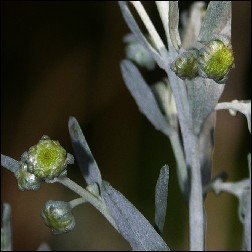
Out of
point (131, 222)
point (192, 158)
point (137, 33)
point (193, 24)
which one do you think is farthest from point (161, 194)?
point (193, 24)

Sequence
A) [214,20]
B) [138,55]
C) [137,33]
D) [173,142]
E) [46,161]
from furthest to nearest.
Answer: [138,55], [173,142], [137,33], [214,20], [46,161]

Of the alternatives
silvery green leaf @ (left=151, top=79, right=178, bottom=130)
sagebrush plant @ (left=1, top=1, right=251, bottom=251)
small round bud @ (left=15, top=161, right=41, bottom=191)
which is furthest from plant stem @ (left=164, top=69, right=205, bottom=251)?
small round bud @ (left=15, top=161, right=41, bottom=191)

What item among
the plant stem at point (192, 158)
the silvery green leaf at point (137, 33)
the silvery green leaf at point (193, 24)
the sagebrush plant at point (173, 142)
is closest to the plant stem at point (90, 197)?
the sagebrush plant at point (173, 142)

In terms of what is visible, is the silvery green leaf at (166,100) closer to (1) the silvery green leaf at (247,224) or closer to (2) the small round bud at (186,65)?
(1) the silvery green leaf at (247,224)

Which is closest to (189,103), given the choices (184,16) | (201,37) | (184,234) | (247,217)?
(201,37)

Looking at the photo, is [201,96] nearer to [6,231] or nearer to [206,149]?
[206,149]

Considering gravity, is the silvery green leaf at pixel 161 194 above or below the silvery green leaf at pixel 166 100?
below

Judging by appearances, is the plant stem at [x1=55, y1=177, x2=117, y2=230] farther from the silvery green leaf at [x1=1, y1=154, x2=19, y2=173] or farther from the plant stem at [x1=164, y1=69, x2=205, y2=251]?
the plant stem at [x1=164, y1=69, x2=205, y2=251]
